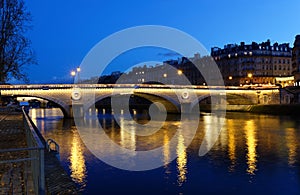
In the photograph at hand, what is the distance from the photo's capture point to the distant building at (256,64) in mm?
104775

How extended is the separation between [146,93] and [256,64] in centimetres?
5255

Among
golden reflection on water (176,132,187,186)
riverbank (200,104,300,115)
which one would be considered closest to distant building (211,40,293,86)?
riverbank (200,104,300,115)

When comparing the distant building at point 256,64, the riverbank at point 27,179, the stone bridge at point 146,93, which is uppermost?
the distant building at point 256,64

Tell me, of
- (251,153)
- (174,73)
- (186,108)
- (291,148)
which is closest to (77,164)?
(251,153)

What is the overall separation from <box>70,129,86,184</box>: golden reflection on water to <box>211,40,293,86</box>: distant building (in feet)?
278

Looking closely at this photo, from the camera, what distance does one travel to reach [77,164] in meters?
17.6

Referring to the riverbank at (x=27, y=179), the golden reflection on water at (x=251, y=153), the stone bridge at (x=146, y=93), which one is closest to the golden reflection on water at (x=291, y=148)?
the golden reflection on water at (x=251, y=153)

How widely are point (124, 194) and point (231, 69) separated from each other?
338 feet

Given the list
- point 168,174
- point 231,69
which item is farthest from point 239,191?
point 231,69

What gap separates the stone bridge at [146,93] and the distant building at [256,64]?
20858 millimetres

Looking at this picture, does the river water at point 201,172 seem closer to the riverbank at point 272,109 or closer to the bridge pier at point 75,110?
the bridge pier at point 75,110

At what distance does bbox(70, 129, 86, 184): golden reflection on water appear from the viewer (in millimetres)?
14937

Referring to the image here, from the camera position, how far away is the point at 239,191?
1274cm

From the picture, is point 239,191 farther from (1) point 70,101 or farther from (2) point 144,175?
(1) point 70,101
